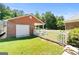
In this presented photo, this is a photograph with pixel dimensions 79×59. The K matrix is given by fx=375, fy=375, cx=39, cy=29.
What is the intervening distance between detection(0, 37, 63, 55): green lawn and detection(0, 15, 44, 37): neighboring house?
103 mm

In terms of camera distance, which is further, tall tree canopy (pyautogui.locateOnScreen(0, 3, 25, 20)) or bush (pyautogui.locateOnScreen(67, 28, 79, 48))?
tall tree canopy (pyautogui.locateOnScreen(0, 3, 25, 20))

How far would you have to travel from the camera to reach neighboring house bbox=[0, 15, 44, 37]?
17.7 ft

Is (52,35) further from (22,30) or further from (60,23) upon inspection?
(22,30)

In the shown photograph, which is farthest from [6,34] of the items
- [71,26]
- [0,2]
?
[71,26]

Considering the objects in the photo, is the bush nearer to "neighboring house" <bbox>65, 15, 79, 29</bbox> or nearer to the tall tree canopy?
"neighboring house" <bbox>65, 15, 79, 29</bbox>

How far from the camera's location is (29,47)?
535 centimetres

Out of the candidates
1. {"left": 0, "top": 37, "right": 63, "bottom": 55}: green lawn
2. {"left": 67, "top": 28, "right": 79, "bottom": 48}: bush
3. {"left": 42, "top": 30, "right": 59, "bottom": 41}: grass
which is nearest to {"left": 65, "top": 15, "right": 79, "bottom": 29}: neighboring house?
{"left": 67, "top": 28, "right": 79, "bottom": 48}: bush

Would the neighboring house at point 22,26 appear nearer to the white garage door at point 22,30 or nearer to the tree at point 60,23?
the white garage door at point 22,30

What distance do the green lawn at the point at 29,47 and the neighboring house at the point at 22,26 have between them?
0.10 meters

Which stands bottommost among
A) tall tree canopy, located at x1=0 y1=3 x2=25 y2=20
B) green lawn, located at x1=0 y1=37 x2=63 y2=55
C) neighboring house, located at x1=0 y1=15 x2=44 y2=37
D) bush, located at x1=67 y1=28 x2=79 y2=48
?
green lawn, located at x1=0 y1=37 x2=63 y2=55

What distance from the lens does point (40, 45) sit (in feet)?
17.6

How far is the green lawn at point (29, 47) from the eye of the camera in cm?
534

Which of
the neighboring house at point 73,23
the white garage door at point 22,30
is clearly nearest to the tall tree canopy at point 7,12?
the white garage door at point 22,30

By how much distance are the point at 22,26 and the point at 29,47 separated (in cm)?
33
